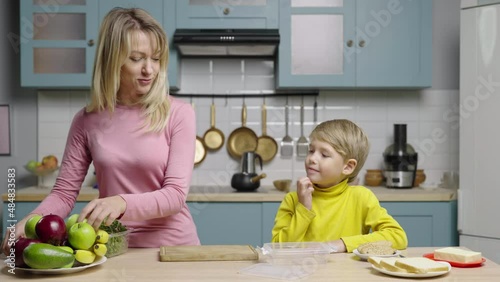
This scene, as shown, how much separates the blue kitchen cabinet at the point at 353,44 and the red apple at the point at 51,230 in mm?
2438

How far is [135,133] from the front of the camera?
6.53 feet

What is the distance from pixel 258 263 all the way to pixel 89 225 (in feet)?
1.45

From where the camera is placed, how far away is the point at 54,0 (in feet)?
12.6

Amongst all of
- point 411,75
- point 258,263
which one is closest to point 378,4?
point 411,75

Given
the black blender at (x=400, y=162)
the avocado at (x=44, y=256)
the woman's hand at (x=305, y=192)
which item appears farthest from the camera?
the black blender at (x=400, y=162)

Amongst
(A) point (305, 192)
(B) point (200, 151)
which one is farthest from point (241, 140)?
(A) point (305, 192)

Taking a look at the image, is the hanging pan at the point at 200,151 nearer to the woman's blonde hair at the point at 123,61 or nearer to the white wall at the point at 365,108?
the white wall at the point at 365,108

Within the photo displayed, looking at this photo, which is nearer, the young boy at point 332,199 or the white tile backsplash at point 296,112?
the young boy at point 332,199

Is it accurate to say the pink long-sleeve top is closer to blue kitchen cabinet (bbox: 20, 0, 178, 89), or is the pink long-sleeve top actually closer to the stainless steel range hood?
the stainless steel range hood

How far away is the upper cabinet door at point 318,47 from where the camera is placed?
3883mm

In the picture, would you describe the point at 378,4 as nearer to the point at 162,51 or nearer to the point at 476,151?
the point at 476,151

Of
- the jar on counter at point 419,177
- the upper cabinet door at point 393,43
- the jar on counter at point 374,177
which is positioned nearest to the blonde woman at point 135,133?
the upper cabinet door at point 393,43

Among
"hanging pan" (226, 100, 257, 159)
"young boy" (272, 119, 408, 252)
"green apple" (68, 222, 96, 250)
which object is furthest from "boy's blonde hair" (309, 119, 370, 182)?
"hanging pan" (226, 100, 257, 159)

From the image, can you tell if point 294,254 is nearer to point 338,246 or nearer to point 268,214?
point 338,246
